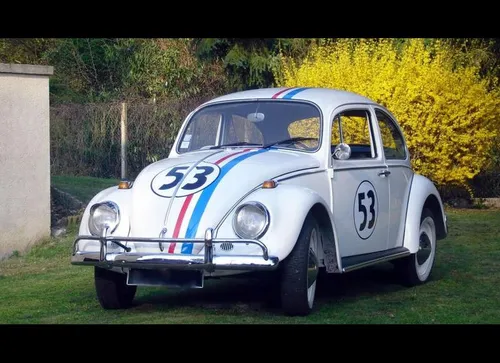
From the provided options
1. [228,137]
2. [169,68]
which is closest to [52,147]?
[169,68]

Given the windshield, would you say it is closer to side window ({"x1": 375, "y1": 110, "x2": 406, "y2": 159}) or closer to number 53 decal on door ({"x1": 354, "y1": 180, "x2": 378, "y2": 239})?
number 53 decal on door ({"x1": 354, "y1": 180, "x2": 378, "y2": 239})

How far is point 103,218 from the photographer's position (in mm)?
7340

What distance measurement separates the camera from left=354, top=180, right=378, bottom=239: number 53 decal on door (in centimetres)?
816

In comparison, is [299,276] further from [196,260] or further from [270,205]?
[196,260]

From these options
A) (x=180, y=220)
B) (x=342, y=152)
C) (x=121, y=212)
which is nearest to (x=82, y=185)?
(x=342, y=152)

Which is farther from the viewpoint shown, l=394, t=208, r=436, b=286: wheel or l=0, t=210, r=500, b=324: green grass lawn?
l=394, t=208, r=436, b=286: wheel

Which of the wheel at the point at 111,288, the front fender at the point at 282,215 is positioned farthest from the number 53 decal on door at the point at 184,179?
the wheel at the point at 111,288

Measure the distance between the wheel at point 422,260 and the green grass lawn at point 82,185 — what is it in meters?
5.98

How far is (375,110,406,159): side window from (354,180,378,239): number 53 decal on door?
2.32 feet

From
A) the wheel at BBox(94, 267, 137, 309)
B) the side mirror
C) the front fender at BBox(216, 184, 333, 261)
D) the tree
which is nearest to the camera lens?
the front fender at BBox(216, 184, 333, 261)

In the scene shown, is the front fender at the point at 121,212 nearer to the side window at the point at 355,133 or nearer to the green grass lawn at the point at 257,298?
the green grass lawn at the point at 257,298

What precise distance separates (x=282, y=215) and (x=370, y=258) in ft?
5.26

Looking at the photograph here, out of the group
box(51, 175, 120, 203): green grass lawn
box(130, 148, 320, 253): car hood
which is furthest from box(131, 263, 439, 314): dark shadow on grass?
box(51, 175, 120, 203): green grass lawn
